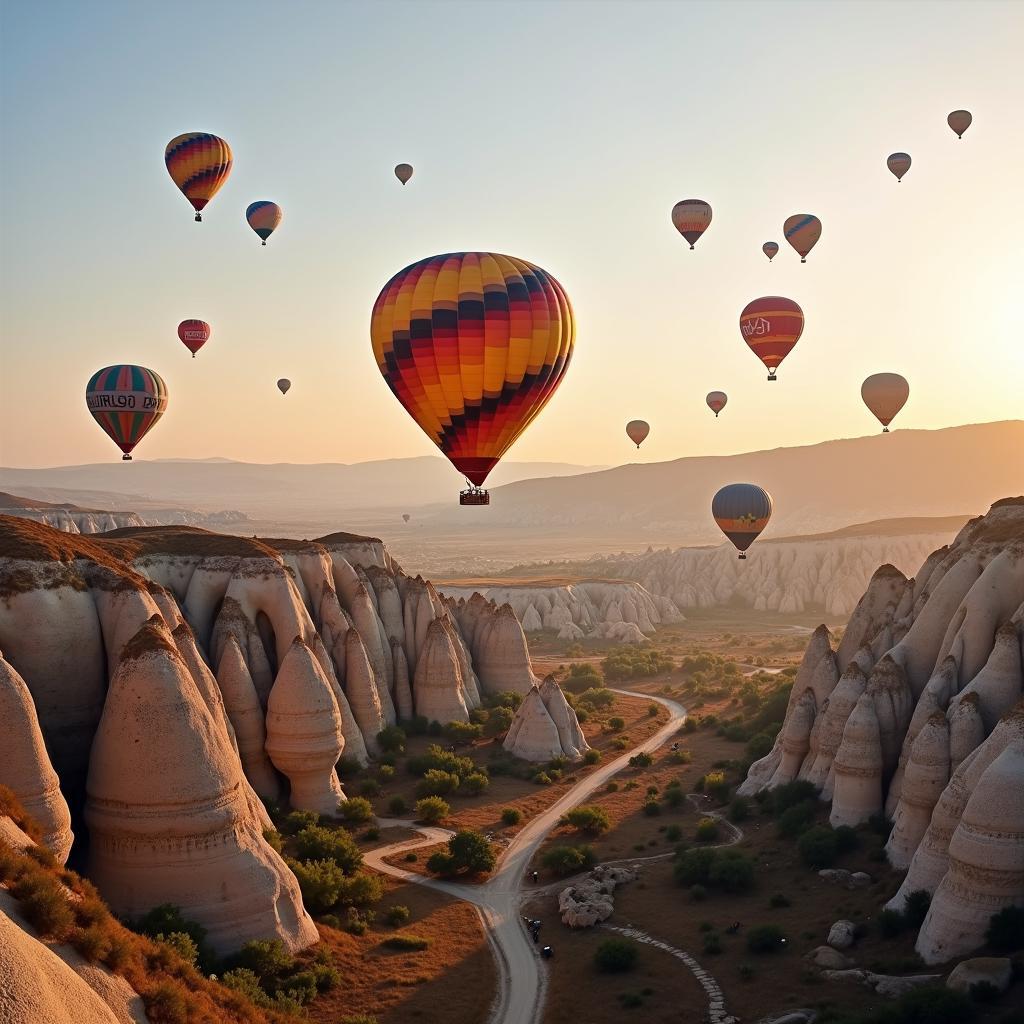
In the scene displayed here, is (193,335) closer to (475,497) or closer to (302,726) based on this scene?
(475,497)

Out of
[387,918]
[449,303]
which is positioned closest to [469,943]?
[387,918]

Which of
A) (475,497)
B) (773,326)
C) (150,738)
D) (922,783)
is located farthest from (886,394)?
(150,738)

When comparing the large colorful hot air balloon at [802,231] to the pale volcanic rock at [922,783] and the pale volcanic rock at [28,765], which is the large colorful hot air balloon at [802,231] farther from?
the pale volcanic rock at [28,765]

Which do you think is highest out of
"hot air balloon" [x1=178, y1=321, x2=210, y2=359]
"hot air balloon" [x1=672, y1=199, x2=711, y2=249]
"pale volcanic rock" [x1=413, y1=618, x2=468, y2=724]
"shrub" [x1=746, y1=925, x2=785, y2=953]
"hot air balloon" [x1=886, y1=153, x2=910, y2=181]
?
"hot air balloon" [x1=886, y1=153, x2=910, y2=181]

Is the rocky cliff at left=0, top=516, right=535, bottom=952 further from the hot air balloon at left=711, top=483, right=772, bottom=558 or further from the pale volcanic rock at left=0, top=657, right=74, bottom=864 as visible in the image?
the hot air balloon at left=711, top=483, right=772, bottom=558

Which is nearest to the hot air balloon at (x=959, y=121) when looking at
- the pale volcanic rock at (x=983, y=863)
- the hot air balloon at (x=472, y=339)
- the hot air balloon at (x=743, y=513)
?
the hot air balloon at (x=743, y=513)

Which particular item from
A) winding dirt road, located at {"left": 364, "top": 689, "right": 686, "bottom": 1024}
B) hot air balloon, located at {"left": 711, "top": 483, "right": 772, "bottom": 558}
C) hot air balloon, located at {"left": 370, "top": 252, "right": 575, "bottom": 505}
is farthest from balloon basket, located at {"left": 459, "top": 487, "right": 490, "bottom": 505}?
hot air balloon, located at {"left": 711, "top": 483, "right": 772, "bottom": 558}

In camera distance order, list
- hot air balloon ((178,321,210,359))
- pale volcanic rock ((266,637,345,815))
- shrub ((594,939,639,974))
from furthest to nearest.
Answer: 1. hot air balloon ((178,321,210,359))
2. pale volcanic rock ((266,637,345,815))
3. shrub ((594,939,639,974))
